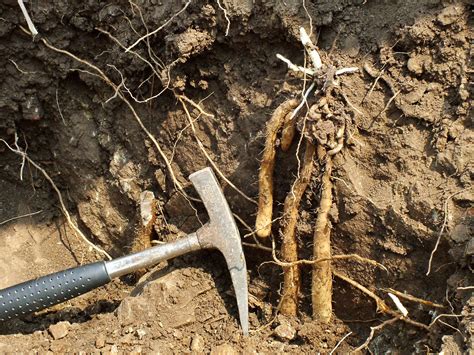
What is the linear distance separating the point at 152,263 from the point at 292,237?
51 cm

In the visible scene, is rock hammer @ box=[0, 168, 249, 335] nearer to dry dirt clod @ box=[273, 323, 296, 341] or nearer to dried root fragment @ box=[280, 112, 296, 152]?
dry dirt clod @ box=[273, 323, 296, 341]

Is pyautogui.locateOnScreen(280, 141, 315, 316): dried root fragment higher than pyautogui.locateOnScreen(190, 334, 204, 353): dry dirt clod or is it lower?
higher

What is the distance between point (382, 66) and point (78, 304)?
1.50 metres

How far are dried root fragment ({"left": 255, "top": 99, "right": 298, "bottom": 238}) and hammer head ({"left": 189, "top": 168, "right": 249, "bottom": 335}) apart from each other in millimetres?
99

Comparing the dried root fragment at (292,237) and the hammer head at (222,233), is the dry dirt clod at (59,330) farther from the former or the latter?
the dried root fragment at (292,237)

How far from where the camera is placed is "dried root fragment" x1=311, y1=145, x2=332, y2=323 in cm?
196

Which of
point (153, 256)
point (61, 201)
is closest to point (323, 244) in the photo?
point (153, 256)

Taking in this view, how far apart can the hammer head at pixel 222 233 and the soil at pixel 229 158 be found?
0.07 meters

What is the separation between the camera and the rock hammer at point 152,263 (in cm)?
209

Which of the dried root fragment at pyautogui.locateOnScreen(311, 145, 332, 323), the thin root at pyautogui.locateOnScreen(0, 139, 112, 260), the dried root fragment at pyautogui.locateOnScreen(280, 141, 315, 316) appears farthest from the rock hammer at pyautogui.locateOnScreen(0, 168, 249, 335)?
the thin root at pyautogui.locateOnScreen(0, 139, 112, 260)

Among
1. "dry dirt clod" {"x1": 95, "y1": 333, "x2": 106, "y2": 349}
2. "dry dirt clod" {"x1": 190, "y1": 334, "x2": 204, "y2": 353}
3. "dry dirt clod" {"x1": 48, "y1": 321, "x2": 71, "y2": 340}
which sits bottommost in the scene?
"dry dirt clod" {"x1": 48, "y1": 321, "x2": 71, "y2": 340}

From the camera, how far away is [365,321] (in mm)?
1985

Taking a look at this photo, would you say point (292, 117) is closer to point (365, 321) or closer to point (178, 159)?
point (178, 159)

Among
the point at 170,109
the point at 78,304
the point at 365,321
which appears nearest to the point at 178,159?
the point at 170,109
